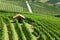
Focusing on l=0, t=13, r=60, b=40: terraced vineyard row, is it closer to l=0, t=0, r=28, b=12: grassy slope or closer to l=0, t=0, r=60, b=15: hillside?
l=0, t=0, r=60, b=15: hillside

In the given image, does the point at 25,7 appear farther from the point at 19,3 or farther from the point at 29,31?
the point at 29,31

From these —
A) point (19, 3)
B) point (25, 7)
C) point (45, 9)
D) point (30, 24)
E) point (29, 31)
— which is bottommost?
point (45, 9)

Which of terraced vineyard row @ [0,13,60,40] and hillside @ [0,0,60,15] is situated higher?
terraced vineyard row @ [0,13,60,40]

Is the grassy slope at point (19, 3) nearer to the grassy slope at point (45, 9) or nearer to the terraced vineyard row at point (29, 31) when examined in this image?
the grassy slope at point (45, 9)

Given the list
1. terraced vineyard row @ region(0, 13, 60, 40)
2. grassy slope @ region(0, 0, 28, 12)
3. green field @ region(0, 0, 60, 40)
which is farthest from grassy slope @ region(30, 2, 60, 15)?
terraced vineyard row @ region(0, 13, 60, 40)

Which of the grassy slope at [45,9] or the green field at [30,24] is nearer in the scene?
the green field at [30,24]

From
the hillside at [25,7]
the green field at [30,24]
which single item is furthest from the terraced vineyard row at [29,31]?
the hillside at [25,7]

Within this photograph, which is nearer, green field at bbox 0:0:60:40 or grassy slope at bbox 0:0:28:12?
green field at bbox 0:0:60:40

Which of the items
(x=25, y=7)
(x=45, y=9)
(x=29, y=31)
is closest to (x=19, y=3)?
(x=25, y=7)

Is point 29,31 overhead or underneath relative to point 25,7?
overhead

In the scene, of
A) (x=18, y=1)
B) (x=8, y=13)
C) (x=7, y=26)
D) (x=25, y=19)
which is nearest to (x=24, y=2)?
(x=18, y=1)

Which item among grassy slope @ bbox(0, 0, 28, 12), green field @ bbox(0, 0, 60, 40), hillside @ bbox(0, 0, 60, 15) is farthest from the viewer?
grassy slope @ bbox(0, 0, 28, 12)

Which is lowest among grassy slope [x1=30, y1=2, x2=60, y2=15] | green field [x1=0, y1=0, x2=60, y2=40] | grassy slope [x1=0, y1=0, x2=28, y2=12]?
grassy slope [x1=30, y1=2, x2=60, y2=15]

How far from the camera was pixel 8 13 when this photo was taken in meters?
40.9
